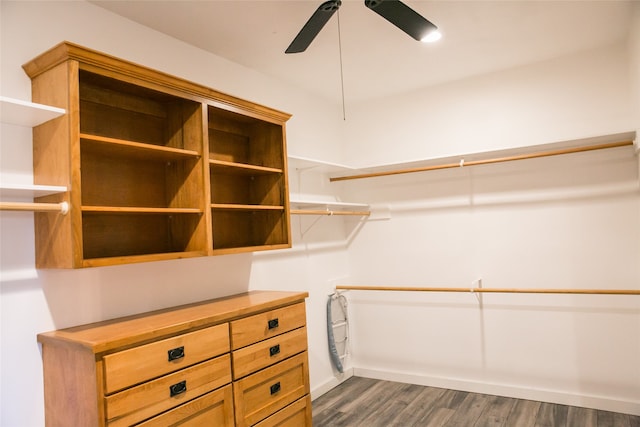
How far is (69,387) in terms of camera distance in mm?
1756

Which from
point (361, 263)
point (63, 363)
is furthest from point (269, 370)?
point (361, 263)

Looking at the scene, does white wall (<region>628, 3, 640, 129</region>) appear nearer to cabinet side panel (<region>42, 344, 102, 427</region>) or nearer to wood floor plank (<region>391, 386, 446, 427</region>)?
wood floor plank (<region>391, 386, 446, 427</region>)

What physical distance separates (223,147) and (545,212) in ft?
8.09

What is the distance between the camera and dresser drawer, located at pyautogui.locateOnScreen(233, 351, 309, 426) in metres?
2.21

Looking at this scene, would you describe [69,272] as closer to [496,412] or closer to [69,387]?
[69,387]

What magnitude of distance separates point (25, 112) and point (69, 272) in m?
0.74

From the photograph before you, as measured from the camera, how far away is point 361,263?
4.10m

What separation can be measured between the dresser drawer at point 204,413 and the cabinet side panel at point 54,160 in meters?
0.76

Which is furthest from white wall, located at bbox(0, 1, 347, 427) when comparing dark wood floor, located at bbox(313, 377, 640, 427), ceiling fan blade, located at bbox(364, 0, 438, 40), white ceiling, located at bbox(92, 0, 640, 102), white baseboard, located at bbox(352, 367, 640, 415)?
white baseboard, located at bbox(352, 367, 640, 415)

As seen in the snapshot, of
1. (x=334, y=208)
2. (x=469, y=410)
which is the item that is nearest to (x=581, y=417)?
(x=469, y=410)

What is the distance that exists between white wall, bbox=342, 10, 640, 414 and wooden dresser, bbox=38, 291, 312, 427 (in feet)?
5.02

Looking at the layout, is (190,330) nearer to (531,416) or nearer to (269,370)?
(269,370)

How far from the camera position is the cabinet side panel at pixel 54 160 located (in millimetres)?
1742

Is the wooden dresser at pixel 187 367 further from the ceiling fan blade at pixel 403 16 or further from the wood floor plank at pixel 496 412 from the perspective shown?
the ceiling fan blade at pixel 403 16
